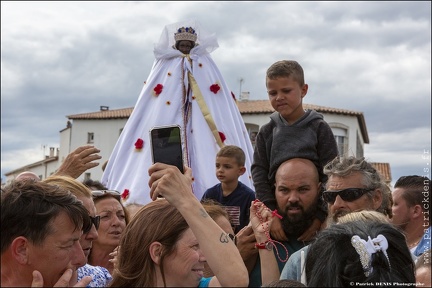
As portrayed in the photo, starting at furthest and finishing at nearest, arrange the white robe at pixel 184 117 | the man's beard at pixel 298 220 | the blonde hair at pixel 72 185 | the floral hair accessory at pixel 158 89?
the floral hair accessory at pixel 158 89
the white robe at pixel 184 117
the man's beard at pixel 298 220
the blonde hair at pixel 72 185

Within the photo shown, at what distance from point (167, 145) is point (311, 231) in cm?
175

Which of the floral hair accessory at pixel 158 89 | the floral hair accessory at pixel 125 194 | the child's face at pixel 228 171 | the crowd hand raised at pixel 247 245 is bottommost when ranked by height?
the crowd hand raised at pixel 247 245

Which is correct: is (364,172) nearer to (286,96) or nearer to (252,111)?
(286,96)

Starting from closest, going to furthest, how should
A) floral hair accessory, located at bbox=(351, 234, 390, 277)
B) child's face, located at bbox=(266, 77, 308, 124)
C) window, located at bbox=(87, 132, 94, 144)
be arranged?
floral hair accessory, located at bbox=(351, 234, 390, 277) < child's face, located at bbox=(266, 77, 308, 124) < window, located at bbox=(87, 132, 94, 144)

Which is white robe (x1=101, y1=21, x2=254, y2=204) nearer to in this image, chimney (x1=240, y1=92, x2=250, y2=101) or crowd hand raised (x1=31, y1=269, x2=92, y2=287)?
crowd hand raised (x1=31, y1=269, x2=92, y2=287)

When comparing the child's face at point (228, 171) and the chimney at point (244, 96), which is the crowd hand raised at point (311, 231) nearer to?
the child's face at point (228, 171)

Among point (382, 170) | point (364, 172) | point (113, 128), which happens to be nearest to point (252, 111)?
point (113, 128)

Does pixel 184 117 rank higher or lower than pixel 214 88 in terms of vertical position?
lower

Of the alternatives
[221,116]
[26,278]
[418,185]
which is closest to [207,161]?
[221,116]

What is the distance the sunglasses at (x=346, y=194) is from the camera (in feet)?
13.4

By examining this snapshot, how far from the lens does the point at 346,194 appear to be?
4.10 m

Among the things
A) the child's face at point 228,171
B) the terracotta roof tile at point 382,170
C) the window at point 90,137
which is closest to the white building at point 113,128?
the window at point 90,137

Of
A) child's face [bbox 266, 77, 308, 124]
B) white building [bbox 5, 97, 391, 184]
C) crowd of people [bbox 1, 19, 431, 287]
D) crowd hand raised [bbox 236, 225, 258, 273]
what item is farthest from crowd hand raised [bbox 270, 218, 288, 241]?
white building [bbox 5, 97, 391, 184]

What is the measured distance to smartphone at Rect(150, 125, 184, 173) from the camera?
300 centimetres
